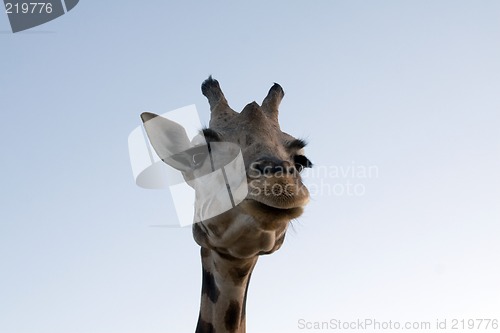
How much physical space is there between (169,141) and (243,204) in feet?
5.07

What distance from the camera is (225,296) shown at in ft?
21.5

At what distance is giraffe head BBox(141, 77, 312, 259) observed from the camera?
4.97 metres

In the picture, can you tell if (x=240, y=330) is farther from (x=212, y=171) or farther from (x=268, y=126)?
(x=268, y=126)

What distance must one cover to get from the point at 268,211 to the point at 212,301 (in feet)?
6.78

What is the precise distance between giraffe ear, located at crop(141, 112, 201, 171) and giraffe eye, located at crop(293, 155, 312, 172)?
3.79 ft

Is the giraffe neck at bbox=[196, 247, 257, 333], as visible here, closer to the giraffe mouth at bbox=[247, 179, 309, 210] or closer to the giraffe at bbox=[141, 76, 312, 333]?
the giraffe at bbox=[141, 76, 312, 333]

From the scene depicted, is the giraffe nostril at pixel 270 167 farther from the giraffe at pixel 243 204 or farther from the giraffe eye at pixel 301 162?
the giraffe eye at pixel 301 162

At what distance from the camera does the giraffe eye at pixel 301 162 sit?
6.30 meters

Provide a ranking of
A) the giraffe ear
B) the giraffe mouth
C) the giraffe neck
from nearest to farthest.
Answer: the giraffe mouth, the giraffe ear, the giraffe neck

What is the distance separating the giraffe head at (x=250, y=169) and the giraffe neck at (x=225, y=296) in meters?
0.41

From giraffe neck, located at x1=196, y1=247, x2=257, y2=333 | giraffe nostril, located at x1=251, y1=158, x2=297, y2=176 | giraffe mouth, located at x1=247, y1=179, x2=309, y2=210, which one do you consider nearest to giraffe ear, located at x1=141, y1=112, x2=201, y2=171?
giraffe neck, located at x1=196, y1=247, x2=257, y2=333

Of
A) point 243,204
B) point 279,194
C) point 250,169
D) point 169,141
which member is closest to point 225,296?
point 243,204

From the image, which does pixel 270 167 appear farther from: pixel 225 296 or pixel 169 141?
pixel 225 296

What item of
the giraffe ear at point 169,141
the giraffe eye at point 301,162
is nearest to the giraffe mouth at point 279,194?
the giraffe eye at point 301,162
